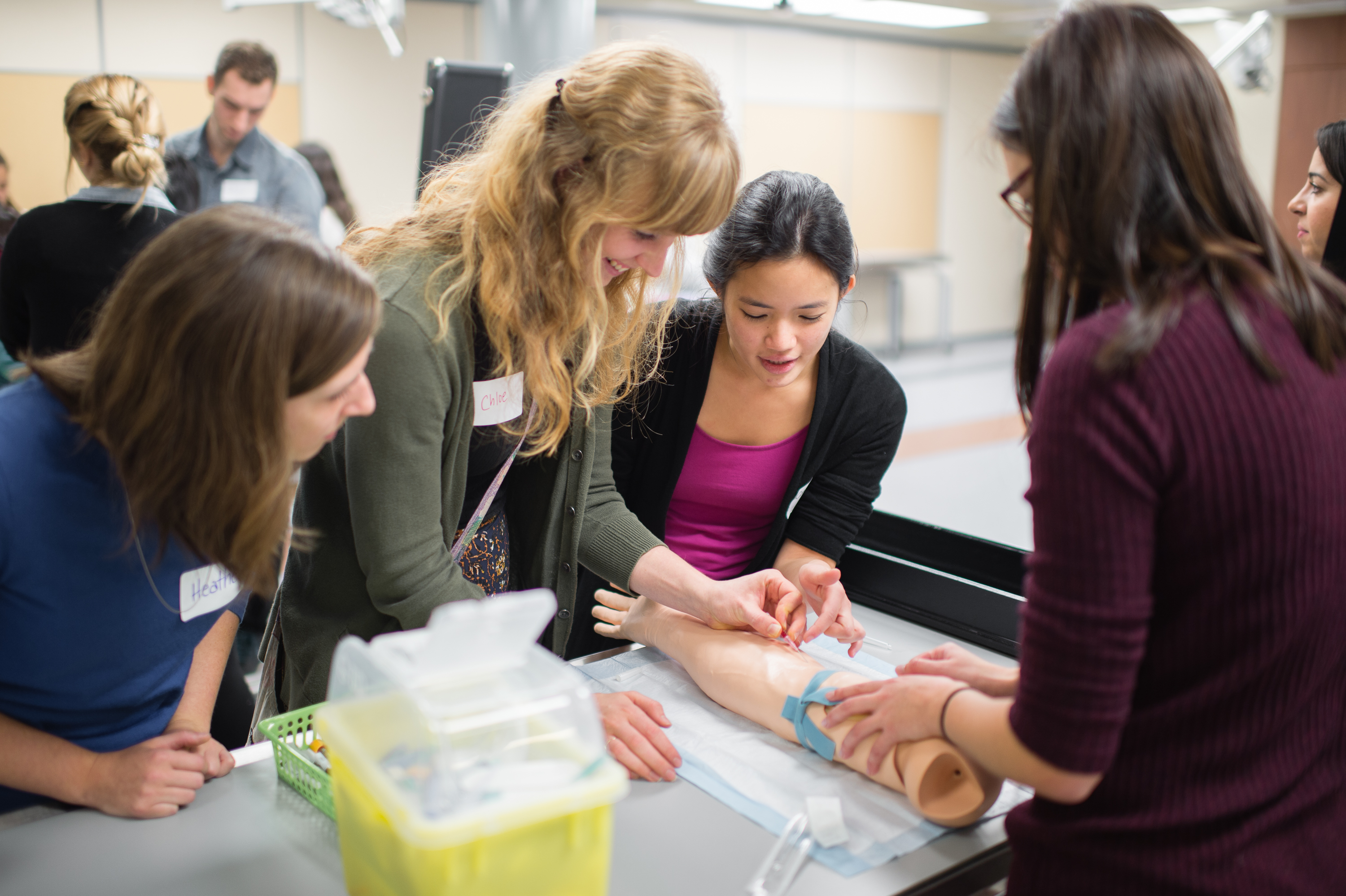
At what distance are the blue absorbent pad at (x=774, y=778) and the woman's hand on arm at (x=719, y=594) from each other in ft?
0.29

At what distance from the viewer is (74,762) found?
1.02 m

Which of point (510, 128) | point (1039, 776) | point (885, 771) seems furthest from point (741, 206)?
point (1039, 776)

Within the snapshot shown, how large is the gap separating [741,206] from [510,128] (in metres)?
0.44

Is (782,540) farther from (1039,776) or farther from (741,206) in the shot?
(1039,776)

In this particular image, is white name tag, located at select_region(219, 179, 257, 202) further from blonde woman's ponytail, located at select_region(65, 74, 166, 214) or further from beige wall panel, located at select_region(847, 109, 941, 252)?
beige wall panel, located at select_region(847, 109, 941, 252)

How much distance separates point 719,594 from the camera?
137 centimetres

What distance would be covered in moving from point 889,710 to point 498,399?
1.90 ft

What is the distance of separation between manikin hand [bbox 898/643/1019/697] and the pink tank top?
52 centimetres

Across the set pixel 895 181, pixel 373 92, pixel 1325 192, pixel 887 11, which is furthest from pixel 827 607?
pixel 895 181

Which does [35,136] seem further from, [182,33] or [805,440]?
[805,440]

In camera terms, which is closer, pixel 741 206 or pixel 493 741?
pixel 493 741

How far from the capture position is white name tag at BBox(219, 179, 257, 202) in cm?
372

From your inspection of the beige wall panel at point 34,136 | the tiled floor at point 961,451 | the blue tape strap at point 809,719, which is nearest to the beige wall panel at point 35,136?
the beige wall panel at point 34,136

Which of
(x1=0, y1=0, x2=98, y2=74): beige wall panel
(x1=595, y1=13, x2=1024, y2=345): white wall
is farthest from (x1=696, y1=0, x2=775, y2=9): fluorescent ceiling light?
(x1=0, y1=0, x2=98, y2=74): beige wall panel
